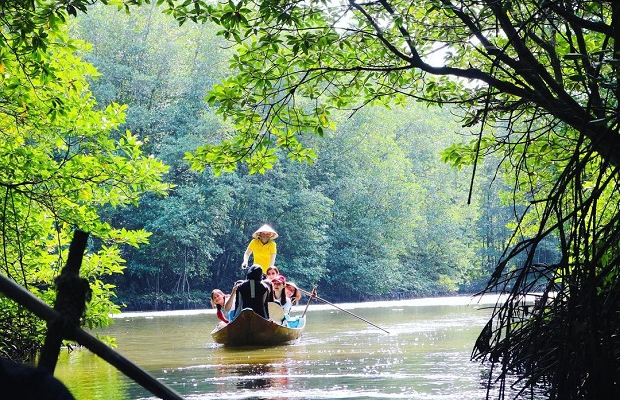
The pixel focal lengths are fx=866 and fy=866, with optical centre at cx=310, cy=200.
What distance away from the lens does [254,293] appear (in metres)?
13.3

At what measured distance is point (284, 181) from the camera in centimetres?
3622

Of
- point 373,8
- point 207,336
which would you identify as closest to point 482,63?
point 373,8

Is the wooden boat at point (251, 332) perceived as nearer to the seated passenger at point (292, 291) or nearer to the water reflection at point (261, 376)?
the seated passenger at point (292, 291)

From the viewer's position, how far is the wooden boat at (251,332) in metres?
13.0

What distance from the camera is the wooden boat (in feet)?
42.8

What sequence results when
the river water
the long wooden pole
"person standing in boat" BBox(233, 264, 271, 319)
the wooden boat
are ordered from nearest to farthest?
the long wooden pole < the river water < the wooden boat < "person standing in boat" BBox(233, 264, 271, 319)

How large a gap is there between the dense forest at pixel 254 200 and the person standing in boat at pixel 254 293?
57.6 feet

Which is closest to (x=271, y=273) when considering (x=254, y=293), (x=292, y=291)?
(x=292, y=291)

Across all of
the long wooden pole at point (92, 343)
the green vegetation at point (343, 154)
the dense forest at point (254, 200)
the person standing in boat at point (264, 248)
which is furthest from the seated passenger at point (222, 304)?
the dense forest at point (254, 200)

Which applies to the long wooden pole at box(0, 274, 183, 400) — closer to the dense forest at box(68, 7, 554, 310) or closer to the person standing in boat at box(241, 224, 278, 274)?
the person standing in boat at box(241, 224, 278, 274)

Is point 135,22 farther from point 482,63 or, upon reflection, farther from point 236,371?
point 482,63

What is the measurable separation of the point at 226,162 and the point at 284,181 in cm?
2957

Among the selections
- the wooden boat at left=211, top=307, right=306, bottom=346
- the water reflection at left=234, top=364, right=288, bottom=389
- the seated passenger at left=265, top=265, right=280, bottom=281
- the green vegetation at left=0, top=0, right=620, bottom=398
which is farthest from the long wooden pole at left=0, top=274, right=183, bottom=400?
the seated passenger at left=265, top=265, right=280, bottom=281

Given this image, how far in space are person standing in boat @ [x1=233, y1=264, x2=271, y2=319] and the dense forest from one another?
1755cm
